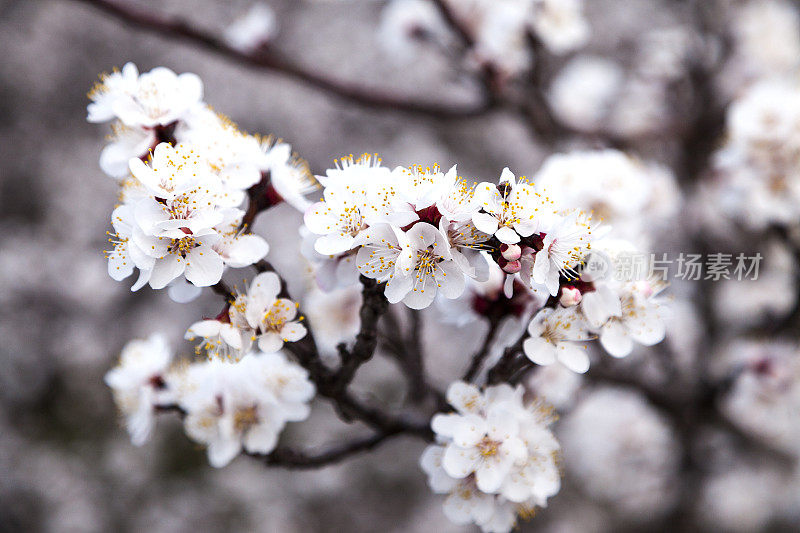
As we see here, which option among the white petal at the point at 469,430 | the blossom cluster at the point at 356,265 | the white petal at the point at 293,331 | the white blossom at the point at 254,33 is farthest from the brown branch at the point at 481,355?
the white blossom at the point at 254,33

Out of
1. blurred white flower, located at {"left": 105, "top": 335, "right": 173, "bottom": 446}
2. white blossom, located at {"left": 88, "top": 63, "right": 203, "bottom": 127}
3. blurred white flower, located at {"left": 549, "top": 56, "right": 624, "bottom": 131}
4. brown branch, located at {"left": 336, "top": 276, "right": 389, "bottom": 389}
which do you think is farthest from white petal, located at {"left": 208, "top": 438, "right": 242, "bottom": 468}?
blurred white flower, located at {"left": 549, "top": 56, "right": 624, "bottom": 131}

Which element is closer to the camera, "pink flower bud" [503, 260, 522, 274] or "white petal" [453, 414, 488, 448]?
"pink flower bud" [503, 260, 522, 274]

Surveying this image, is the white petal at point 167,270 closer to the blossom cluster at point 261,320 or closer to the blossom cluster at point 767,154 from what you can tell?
the blossom cluster at point 261,320

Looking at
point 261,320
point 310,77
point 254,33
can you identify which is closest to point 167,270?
point 261,320

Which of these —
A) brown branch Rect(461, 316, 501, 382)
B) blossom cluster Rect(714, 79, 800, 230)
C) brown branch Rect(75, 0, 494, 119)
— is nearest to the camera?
brown branch Rect(461, 316, 501, 382)

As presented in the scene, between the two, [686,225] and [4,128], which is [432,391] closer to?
[686,225]

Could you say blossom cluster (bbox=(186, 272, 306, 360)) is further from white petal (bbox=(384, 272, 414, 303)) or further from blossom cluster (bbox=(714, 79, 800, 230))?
blossom cluster (bbox=(714, 79, 800, 230))
